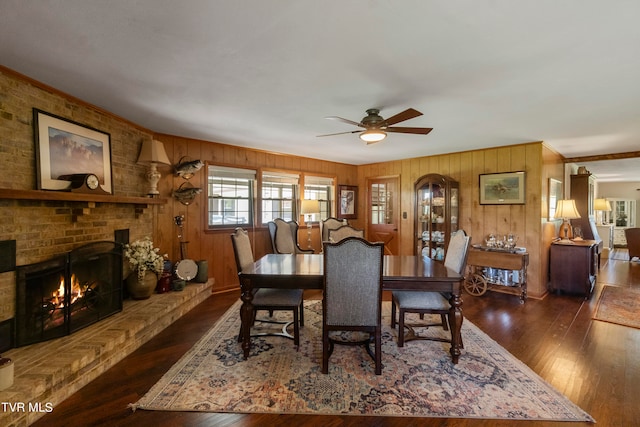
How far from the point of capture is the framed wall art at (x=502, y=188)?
14.3ft

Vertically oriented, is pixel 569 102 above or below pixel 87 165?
above

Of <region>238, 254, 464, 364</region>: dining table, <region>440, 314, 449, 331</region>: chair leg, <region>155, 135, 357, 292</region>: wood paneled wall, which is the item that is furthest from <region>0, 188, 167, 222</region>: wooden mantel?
<region>440, 314, 449, 331</region>: chair leg

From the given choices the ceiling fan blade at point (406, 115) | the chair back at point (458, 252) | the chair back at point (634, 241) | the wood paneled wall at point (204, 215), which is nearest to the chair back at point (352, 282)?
the chair back at point (458, 252)

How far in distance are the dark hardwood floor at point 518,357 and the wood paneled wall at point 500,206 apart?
85cm

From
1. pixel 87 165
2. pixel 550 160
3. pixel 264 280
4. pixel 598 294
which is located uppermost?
pixel 550 160

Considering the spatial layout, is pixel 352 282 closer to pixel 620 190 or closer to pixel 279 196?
pixel 279 196

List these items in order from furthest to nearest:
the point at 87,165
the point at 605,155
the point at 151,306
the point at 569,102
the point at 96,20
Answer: the point at 605,155 → the point at 151,306 → the point at 87,165 → the point at 569,102 → the point at 96,20

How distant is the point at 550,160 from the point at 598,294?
212cm

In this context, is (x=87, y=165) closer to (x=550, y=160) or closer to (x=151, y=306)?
(x=151, y=306)

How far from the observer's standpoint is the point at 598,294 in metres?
4.39

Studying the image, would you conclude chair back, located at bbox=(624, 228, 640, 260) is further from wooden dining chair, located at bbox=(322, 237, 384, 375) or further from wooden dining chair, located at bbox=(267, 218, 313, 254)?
wooden dining chair, located at bbox=(322, 237, 384, 375)

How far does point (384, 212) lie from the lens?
612 centimetres

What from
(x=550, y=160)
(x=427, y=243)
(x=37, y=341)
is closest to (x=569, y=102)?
(x=550, y=160)

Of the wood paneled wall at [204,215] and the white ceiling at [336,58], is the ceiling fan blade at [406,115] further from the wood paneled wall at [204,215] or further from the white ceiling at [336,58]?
the wood paneled wall at [204,215]
